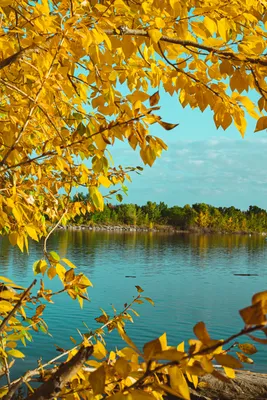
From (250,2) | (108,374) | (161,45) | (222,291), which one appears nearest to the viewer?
(108,374)

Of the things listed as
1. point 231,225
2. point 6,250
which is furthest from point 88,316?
point 231,225

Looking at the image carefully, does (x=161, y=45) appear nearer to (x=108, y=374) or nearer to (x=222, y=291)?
(x=108, y=374)

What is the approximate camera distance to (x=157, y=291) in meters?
21.3

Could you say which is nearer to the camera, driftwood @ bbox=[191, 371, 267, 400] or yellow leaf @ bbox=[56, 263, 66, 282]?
yellow leaf @ bbox=[56, 263, 66, 282]

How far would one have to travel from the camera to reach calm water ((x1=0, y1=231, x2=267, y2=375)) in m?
13.3

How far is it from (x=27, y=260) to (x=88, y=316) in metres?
15.5

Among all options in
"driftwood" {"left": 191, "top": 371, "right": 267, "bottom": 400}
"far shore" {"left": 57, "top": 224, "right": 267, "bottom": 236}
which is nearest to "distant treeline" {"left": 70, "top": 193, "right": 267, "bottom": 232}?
"far shore" {"left": 57, "top": 224, "right": 267, "bottom": 236}

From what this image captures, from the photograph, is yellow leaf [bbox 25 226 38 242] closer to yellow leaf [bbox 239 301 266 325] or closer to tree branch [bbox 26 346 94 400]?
tree branch [bbox 26 346 94 400]

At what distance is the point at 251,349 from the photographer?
104 cm

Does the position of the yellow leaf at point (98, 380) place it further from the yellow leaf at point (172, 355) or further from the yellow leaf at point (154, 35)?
the yellow leaf at point (154, 35)

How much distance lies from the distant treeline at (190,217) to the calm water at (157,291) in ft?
119

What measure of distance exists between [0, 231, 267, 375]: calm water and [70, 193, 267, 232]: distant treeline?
36.4m

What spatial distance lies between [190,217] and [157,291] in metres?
62.7

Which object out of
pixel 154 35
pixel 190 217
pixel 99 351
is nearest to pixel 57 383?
pixel 99 351
